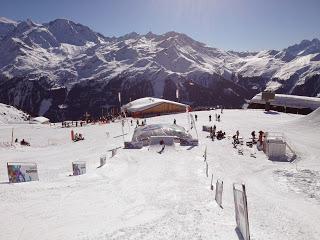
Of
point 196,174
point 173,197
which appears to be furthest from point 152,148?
point 173,197

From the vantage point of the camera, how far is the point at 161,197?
2267cm

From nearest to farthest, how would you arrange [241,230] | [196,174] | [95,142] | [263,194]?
1. [241,230]
2. [263,194]
3. [196,174]
4. [95,142]

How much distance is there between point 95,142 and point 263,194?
34048mm

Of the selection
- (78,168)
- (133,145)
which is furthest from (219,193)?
(133,145)

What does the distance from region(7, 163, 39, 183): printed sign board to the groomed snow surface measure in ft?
3.35

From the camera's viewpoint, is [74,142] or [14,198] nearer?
[14,198]

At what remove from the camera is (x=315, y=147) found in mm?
45219

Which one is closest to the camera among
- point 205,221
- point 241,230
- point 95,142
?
point 241,230

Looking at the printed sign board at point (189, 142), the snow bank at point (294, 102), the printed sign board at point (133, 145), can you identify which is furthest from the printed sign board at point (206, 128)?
the snow bank at point (294, 102)

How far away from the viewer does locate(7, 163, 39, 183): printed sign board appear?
2759 centimetres

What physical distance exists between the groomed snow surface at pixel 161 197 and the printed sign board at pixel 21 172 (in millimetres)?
1022

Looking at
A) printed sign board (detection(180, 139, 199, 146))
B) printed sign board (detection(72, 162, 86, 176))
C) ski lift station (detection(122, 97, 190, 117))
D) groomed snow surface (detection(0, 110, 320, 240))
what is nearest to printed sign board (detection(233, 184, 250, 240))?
groomed snow surface (detection(0, 110, 320, 240))

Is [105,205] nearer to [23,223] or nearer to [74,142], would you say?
[23,223]

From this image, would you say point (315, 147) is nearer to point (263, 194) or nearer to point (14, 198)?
point (263, 194)
